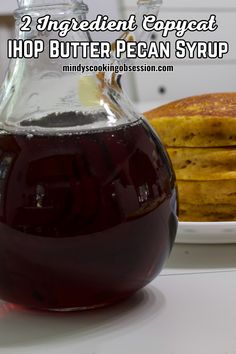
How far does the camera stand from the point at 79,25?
20.9 inches

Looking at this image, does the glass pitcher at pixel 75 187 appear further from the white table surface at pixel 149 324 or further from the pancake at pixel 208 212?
the pancake at pixel 208 212

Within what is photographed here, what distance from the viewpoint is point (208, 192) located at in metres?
0.70

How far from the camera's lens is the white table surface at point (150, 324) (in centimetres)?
47

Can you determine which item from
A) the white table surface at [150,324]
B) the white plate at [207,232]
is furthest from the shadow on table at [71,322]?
the white plate at [207,232]

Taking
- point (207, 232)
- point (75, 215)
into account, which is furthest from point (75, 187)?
point (207, 232)

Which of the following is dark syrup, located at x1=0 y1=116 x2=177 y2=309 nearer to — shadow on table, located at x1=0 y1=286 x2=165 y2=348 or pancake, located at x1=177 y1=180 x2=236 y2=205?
shadow on table, located at x1=0 y1=286 x2=165 y2=348

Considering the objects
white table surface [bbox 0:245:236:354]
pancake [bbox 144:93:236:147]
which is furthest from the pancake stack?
white table surface [bbox 0:245:236:354]

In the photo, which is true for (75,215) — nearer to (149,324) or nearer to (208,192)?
(149,324)

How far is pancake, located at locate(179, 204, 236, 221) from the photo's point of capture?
0.70 m

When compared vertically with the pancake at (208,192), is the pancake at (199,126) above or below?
above

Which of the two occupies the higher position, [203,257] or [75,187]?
[75,187]

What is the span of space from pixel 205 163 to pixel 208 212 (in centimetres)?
5

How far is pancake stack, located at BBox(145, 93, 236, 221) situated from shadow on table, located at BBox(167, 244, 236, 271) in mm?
39

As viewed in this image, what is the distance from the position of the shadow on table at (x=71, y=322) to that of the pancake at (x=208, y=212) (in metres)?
0.16
